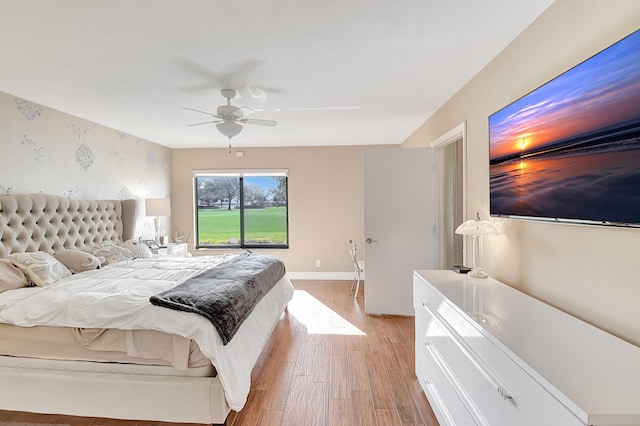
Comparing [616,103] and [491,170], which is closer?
[616,103]

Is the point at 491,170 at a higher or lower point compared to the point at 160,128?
lower

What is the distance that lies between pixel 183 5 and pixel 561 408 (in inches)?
89.2

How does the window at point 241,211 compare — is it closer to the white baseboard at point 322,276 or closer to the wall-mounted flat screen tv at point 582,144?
the white baseboard at point 322,276

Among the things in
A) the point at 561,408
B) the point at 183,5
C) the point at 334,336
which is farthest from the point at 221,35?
the point at 334,336

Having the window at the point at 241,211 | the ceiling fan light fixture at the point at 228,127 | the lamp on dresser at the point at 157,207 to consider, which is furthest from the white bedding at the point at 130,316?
the window at the point at 241,211

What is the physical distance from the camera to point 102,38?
188cm

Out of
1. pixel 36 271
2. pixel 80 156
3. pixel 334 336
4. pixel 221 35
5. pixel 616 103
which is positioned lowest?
pixel 334 336

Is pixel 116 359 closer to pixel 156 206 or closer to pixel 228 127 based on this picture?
pixel 228 127

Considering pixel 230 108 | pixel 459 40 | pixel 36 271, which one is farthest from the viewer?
pixel 230 108

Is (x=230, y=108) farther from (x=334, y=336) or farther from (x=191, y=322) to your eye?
(x=334, y=336)

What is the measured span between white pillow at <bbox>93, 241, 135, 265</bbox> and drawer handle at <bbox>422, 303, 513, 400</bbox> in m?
3.43

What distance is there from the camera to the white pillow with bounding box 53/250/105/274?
9.47 ft

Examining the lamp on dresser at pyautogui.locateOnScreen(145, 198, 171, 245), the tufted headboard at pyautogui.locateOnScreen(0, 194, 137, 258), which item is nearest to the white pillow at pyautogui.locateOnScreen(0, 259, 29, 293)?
the tufted headboard at pyautogui.locateOnScreen(0, 194, 137, 258)

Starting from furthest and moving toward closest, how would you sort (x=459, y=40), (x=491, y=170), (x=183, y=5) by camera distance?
(x=491, y=170)
(x=459, y=40)
(x=183, y=5)
